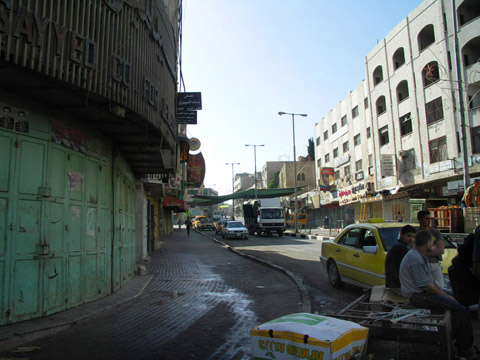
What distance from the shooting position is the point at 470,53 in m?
22.8

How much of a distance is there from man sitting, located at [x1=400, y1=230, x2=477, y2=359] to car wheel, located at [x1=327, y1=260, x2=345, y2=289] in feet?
14.4

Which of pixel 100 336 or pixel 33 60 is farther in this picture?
pixel 100 336

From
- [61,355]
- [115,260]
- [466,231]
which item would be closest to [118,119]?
[115,260]

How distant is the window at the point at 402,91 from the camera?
29.3m

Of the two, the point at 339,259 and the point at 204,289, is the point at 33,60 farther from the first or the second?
the point at 339,259

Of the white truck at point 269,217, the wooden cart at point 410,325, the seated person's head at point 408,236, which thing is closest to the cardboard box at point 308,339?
the wooden cart at point 410,325

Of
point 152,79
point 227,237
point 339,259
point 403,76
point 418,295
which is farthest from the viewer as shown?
point 227,237

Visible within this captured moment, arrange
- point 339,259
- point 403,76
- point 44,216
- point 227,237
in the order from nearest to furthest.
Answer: point 44,216 < point 339,259 < point 403,76 < point 227,237

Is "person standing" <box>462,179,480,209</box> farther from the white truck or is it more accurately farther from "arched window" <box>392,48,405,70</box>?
the white truck

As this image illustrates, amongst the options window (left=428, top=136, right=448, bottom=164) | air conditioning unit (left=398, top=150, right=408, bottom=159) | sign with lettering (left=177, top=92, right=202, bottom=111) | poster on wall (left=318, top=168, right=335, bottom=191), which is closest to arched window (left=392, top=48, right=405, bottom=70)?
air conditioning unit (left=398, top=150, right=408, bottom=159)

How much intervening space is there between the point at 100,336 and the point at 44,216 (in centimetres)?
221

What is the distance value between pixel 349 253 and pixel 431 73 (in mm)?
22201

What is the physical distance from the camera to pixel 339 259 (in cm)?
872

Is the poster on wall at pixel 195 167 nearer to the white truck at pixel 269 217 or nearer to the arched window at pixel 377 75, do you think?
the white truck at pixel 269 217
